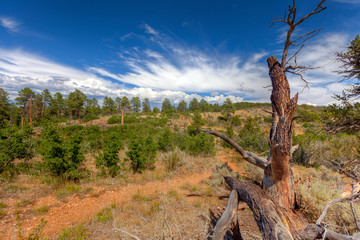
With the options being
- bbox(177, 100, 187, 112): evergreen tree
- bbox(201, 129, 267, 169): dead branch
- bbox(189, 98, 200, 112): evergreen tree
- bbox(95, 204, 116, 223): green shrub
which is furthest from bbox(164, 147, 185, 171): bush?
bbox(177, 100, 187, 112): evergreen tree

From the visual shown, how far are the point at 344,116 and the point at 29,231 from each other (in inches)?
402

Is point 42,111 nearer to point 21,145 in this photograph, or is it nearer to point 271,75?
point 21,145

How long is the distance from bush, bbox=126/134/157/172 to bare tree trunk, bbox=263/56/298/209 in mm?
5552

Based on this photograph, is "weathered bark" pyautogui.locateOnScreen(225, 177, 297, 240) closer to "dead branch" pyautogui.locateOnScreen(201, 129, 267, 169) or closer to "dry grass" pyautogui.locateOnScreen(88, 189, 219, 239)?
"dead branch" pyautogui.locateOnScreen(201, 129, 267, 169)

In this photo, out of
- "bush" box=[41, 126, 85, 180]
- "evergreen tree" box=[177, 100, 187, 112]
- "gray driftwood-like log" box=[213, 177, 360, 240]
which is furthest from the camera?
"evergreen tree" box=[177, 100, 187, 112]

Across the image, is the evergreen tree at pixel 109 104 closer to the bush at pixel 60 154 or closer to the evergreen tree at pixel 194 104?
the evergreen tree at pixel 194 104

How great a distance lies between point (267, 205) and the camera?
2213 millimetres

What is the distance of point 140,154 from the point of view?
7246 millimetres

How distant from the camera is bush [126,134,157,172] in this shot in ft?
23.7

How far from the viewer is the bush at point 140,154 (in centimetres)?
722

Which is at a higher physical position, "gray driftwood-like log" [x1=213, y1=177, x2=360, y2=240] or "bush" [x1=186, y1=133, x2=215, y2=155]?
"gray driftwood-like log" [x1=213, y1=177, x2=360, y2=240]

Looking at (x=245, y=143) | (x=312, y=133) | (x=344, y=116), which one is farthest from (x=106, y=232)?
(x=245, y=143)

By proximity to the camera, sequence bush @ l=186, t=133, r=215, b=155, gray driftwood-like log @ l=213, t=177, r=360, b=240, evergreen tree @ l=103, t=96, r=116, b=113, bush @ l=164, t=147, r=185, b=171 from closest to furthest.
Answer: gray driftwood-like log @ l=213, t=177, r=360, b=240
bush @ l=164, t=147, r=185, b=171
bush @ l=186, t=133, r=215, b=155
evergreen tree @ l=103, t=96, r=116, b=113

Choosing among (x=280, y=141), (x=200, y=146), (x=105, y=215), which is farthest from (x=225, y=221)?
(x=200, y=146)
